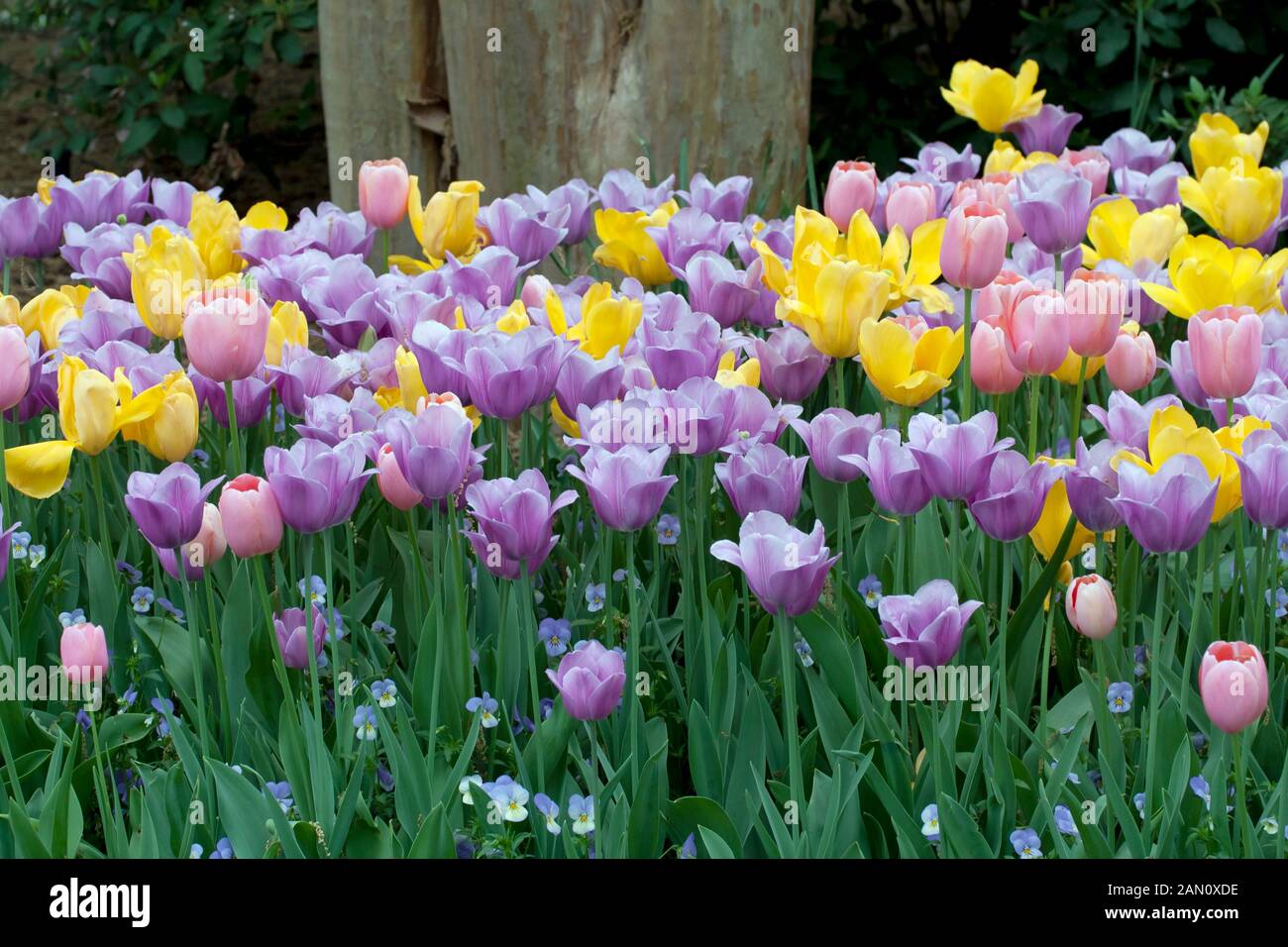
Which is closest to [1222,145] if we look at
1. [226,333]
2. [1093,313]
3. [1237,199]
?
[1237,199]

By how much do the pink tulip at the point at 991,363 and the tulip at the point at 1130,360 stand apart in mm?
125

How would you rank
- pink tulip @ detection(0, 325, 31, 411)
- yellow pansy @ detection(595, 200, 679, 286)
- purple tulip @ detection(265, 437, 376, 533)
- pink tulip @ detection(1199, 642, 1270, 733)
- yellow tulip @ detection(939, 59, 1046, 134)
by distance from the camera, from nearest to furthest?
pink tulip @ detection(1199, 642, 1270, 733)
purple tulip @ detection(265, 437, 376, 533)
pink tulip @ detection(0, 325, 31, 411)
yellow pansy @ detection(595, 200, 679, 286)
yellow tulip @ detection(939, 59, 1046, 134)

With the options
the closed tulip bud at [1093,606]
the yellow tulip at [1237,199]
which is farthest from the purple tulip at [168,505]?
the yellow tulip at [1237,199]

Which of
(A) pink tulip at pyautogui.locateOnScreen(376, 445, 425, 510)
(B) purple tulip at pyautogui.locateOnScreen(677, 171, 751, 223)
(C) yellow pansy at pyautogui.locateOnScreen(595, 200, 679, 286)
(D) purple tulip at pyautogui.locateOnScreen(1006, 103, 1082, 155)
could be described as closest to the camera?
(A) pink tulip at pyautogui.locateOnScreen(376, 445, 425, 510)

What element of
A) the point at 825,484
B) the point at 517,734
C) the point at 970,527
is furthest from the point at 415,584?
the point at 970,527

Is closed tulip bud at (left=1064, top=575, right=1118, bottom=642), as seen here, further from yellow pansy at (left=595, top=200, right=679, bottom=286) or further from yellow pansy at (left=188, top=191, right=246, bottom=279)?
yellow pansy at (left=188, top=191, right=246, bottom=279)

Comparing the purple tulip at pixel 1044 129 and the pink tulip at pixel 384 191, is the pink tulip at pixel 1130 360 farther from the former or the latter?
the purple tulip at pixel 1044 129

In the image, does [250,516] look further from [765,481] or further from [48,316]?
[48,316]

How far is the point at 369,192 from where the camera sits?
2590 mm

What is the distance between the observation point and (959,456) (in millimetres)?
1677

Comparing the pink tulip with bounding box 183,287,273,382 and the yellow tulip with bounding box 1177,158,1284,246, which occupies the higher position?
the yellow tulip with bounding box 1177,158,1284,246

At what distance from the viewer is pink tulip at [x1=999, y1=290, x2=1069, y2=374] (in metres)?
1.86

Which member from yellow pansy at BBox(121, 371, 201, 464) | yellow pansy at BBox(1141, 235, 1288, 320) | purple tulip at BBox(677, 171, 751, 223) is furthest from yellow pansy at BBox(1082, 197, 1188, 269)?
yellow pansy at BBox(121, 371, 201, 464)

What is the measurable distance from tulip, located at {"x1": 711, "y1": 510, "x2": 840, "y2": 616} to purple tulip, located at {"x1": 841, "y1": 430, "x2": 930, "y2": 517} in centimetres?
14
